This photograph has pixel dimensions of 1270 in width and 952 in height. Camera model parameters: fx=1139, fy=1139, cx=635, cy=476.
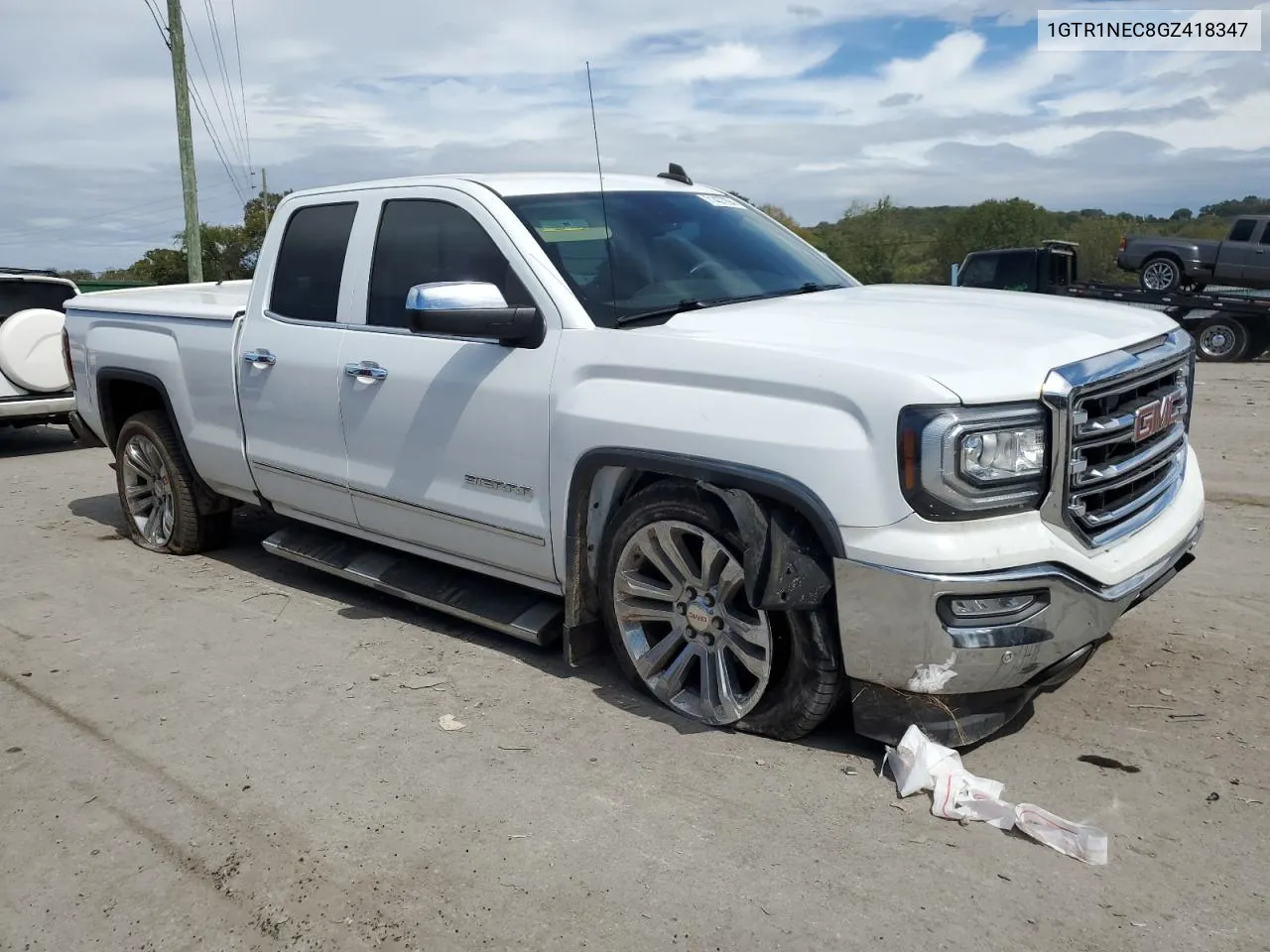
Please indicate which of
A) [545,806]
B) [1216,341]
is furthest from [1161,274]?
[545,806]

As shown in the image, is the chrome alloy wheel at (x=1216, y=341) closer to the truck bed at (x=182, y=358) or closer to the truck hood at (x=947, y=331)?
the truck hood at (x=947, y=331)

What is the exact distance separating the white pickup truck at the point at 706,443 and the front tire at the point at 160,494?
0.81 m

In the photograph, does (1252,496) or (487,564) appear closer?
(487,564)

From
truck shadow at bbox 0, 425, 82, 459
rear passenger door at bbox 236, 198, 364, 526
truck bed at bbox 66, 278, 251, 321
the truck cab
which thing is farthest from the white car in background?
the truck cab

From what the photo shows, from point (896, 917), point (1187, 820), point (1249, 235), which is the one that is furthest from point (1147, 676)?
point (1249, 235)

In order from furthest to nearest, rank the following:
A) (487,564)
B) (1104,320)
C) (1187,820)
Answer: (487,564) → (1104,320) → (1187,820)

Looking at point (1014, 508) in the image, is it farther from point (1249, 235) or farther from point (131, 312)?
point (1249, 235)

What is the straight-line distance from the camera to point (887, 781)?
3559mm

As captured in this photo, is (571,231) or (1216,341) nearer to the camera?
(571,231)

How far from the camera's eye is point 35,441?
1255 cm

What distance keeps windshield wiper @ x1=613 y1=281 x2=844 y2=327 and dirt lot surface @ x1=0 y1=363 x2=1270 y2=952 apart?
143 cm

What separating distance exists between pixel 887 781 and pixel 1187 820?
85 centimetres

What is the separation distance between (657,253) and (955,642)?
2.04m

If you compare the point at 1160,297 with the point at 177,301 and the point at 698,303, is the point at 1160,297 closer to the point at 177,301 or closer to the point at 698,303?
the point at 177,301
